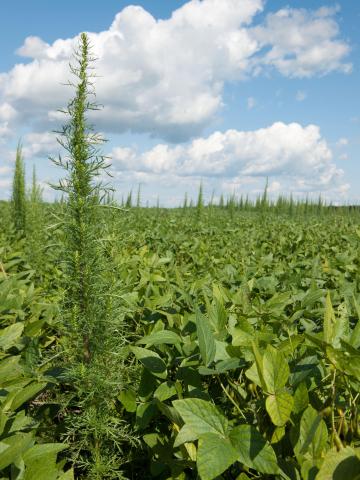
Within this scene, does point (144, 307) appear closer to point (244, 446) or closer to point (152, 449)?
point (152, 449)

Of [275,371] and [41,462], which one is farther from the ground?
[275,371]

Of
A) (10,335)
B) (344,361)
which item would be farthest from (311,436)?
(10,335)

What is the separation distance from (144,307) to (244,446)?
A: 1.21 m

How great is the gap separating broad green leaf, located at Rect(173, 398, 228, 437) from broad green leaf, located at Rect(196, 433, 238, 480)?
1.5 inches

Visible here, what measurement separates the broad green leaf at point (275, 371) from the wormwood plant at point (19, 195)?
31.4 feet

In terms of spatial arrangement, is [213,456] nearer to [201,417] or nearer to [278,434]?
[201,417]

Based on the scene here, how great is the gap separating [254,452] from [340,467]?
0.71 feet

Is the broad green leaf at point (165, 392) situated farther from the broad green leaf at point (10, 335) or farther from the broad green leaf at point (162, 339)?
the broad green leaf at point (10, 335)

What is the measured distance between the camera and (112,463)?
1.68m

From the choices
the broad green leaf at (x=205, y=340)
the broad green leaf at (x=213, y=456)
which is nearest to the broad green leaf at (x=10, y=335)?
the broad green leaf at (x=205, y=340)

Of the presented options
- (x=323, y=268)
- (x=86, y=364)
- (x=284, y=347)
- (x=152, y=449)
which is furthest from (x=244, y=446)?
(x=323, y=268)

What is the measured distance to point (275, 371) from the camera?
1206mm

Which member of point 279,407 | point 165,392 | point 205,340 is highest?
point 205,340

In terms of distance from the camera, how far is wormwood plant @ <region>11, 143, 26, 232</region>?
1131 cm
